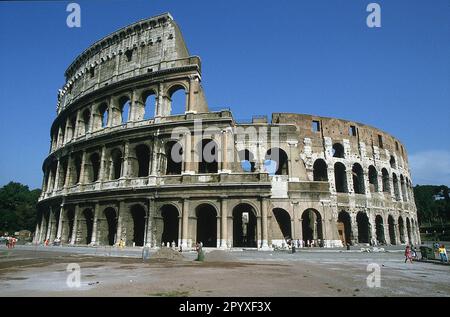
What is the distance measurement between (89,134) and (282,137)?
1672 centimetres

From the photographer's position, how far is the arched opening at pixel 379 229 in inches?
1164

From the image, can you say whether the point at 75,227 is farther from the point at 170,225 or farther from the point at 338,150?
the point at 338,150

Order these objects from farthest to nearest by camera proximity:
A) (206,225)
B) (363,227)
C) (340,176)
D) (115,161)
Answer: (340,176) < (363,227) < (115,161) < (206,225)

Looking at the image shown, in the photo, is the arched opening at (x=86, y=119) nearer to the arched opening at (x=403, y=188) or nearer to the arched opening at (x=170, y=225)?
the arched opening at (x=170, y=225)

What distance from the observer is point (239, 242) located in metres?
24.7

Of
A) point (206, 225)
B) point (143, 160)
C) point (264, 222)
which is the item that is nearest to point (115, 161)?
point (143, 160)

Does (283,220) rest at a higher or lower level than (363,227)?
higher

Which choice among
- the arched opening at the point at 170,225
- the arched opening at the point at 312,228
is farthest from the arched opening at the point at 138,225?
the arched opening at the point at 312,228

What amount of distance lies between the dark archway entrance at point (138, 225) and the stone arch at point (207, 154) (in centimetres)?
567

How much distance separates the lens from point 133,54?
85.1ft

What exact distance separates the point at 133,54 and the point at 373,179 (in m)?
26.5

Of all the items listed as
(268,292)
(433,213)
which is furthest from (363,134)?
(433,213)

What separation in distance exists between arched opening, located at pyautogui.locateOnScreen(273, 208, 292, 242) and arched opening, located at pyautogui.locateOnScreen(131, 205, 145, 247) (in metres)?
10.7
